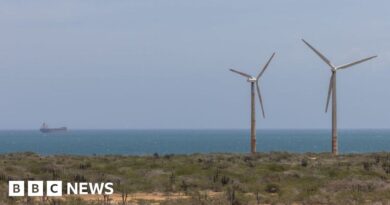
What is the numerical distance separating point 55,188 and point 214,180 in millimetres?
9019

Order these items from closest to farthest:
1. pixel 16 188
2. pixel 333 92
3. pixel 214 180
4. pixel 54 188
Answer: pixel 16 188 → pixel 54 188 → pixel 214 180 → pixel 333 92

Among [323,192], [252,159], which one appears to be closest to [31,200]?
[323,192]

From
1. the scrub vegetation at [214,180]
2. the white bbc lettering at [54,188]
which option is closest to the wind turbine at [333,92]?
the scrub vegetation at [214,180]

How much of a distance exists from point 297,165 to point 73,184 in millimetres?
16033

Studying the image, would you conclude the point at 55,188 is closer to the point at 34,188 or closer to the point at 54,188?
the point at 54,188

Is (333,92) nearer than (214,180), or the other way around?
(214,180)

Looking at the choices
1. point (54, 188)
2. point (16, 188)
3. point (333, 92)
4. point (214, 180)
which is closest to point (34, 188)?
point (16, 188)

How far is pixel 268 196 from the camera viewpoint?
32.6 m

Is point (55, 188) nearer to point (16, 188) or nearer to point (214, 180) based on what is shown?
point (16, 188)

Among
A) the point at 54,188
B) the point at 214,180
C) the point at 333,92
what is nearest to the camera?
the point at 54,188

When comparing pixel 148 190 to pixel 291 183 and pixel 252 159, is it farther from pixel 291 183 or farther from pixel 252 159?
pixel 252 159

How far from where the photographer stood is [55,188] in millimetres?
33438

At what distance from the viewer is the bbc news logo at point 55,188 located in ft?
105

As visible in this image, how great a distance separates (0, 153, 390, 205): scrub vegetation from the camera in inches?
1212
